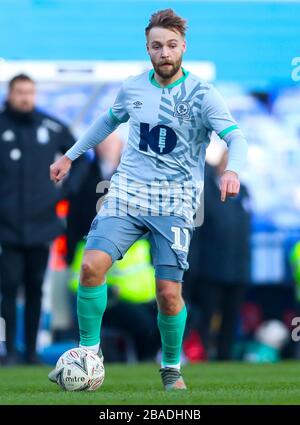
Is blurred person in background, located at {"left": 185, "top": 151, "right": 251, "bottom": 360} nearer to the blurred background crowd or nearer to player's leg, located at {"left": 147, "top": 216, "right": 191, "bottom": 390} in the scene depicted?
the blurred background crowd

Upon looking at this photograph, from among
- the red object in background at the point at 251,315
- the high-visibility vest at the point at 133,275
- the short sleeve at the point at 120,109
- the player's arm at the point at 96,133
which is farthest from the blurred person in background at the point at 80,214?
the short sleeve at the point at 120,109

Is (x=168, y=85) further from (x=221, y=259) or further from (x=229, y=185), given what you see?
(x=221, y=259)

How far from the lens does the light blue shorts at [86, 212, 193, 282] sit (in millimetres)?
7422

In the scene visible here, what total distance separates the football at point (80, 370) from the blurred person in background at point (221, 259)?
210 inches

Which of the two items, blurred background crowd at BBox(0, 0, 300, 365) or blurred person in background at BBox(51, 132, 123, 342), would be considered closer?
blurred background crowd at BBox(0, 0, 300, 365)

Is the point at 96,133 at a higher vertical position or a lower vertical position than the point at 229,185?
higher

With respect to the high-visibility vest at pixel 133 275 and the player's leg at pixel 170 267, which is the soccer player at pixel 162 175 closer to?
the player's leg at pixel 170 267

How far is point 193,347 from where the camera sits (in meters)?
13.6

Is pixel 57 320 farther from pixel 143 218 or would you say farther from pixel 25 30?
pixel 143 218

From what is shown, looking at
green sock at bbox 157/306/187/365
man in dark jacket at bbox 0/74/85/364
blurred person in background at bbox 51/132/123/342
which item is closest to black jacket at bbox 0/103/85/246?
man in dark jacket at bbox 0/74/85/364

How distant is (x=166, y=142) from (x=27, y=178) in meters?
4.48

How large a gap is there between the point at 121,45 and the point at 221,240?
2.96 meters

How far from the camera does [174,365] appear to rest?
25.2 feet

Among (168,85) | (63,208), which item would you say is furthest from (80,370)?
(63,208)
